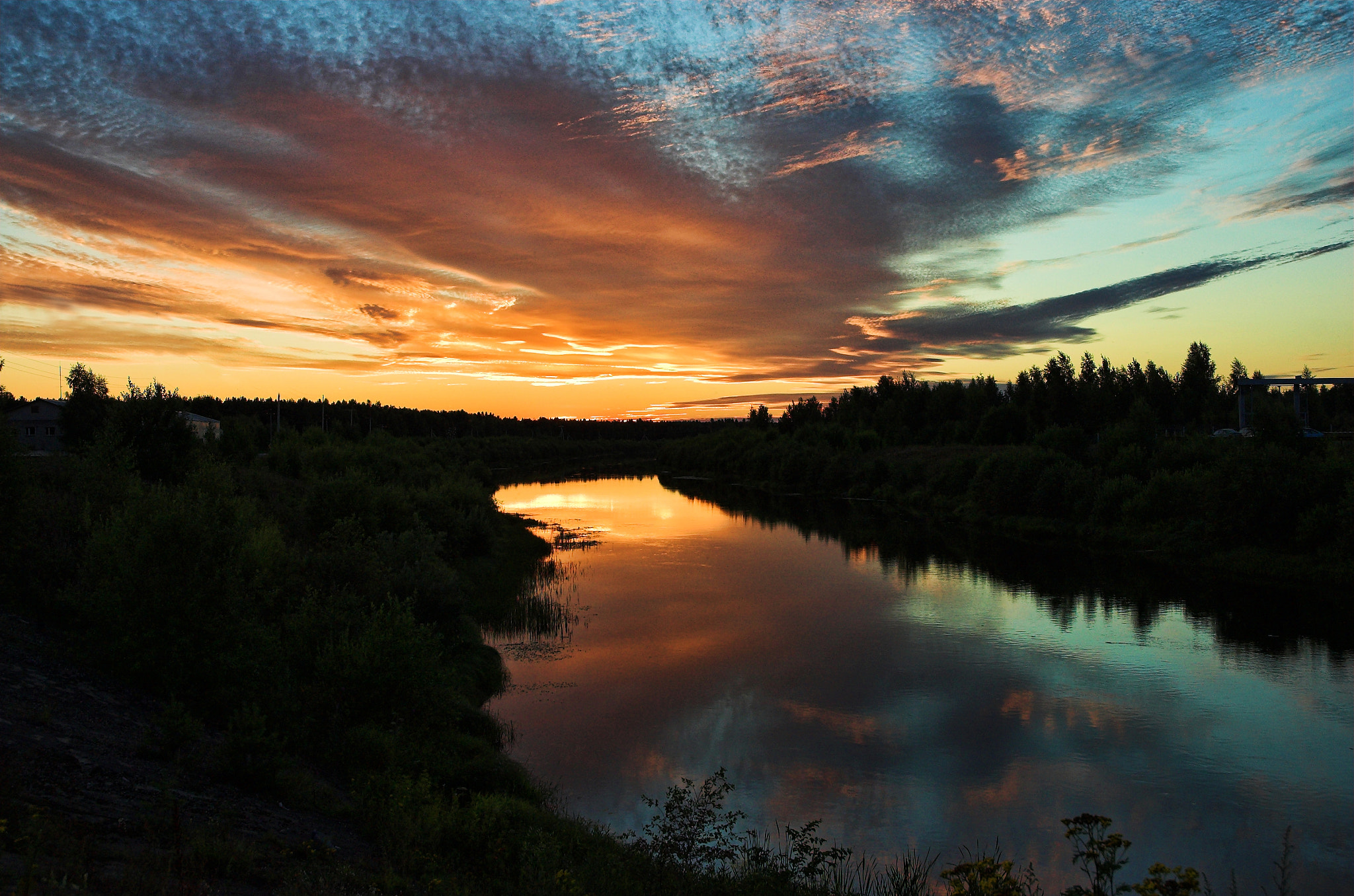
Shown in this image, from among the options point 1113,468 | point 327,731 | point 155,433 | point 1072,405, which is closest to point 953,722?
point 327,731

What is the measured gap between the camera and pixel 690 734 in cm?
1504

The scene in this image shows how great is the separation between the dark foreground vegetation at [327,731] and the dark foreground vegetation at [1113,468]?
24.6m

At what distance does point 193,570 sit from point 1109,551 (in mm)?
36917

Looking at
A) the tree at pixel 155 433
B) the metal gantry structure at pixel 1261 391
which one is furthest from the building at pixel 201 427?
the metal gantry structure at pixel 1261 391

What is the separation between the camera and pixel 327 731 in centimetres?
1135

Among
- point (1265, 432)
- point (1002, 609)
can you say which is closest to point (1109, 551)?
point (1265, 432)

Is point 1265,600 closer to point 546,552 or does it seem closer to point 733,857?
point 733,857

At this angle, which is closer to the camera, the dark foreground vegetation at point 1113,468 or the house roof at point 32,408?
the dark foreground vegetation at point 1113,468

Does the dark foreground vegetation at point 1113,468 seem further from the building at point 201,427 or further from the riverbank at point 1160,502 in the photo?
the building at point 201,427

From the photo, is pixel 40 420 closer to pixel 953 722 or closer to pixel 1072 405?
pixel 953 722

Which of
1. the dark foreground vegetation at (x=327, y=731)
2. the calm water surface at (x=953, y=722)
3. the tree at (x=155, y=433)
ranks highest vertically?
the tree at (x=155, y=433)

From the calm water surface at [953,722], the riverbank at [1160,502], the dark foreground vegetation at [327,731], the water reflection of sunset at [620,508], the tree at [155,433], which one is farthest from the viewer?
the water reflection of sunset at [620,508]

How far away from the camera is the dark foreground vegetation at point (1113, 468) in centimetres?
2930

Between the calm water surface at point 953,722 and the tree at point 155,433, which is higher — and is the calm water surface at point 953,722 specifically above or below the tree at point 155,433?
below
